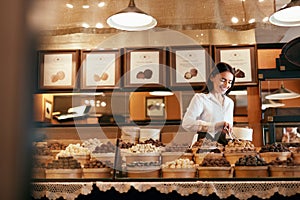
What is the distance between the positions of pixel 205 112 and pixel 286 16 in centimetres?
97

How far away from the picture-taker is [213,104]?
3.23 metres

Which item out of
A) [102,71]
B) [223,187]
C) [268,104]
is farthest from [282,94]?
[223,187]

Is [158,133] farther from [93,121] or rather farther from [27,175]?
[27,175]

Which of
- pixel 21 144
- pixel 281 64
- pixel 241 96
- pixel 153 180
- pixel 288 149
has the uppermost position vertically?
pixel 281 64

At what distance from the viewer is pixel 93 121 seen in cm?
374

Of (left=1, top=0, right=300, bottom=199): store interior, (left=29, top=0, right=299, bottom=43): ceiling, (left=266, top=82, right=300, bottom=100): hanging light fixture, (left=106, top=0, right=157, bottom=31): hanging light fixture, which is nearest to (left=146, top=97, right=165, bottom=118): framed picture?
(left=1, top=0, right=300, bottom=199): store interior

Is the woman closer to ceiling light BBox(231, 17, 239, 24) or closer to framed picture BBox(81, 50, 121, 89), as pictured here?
ceiling light BBox(231, 17, 239, 24)

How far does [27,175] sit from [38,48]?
0.06m

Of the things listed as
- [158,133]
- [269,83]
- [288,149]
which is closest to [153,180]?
[288,149]

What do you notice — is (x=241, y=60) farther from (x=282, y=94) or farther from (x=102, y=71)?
(x=102, y=71)

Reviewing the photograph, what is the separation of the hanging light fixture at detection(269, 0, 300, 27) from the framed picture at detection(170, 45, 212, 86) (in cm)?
69

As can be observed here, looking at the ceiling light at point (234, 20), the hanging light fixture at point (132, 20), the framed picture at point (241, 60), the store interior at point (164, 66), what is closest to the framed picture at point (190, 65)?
the store interior at point (164, 66)

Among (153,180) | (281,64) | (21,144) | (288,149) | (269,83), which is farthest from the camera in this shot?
(269,83)

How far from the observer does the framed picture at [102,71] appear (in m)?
3.67
